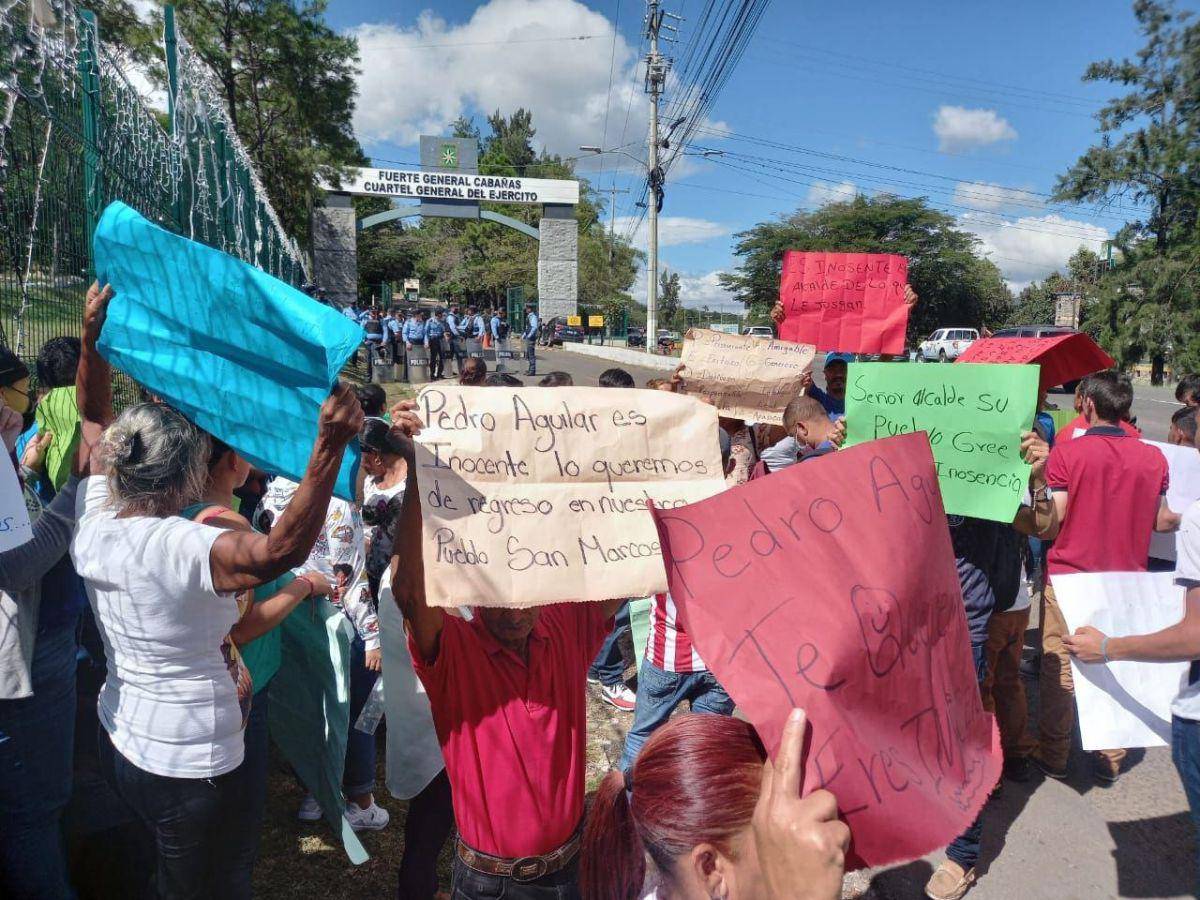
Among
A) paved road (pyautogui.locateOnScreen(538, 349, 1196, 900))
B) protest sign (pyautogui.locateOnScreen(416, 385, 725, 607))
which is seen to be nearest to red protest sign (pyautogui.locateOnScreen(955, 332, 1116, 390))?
paved road (pyautogui.locateOnScreen(538, 349, 1196, 900))

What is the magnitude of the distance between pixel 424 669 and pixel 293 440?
2.25 ft

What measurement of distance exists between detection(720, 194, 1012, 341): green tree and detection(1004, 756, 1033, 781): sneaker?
37509mm

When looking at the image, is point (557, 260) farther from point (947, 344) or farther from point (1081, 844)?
point (1081, 844)

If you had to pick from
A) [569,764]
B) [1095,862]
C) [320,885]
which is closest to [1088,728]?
[1095,862]

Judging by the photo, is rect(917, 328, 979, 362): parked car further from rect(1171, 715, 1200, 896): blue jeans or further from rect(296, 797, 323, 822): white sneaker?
rect(296, 797, 323, 822): white sneaker

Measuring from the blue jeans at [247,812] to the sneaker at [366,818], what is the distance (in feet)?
3.61

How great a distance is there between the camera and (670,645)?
314cm

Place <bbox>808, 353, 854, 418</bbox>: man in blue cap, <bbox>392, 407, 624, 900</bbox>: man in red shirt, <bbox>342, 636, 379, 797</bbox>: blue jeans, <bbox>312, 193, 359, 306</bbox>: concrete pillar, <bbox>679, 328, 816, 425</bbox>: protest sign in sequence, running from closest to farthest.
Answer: <bbox>392, 407, 624, 900</bbox>: man in red shirt
<bbox>342, 636, 379, 797</bbox>: blue jeans
<bbox>679, 328, 816, 425</bbox>: protest sign
<bbox>808, 353, 854, 418</bbox>: man in blue cap
<bbox>312, 193, 359, 306</bbox>: concrete pillar

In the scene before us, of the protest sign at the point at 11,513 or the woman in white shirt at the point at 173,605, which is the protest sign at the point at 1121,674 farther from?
the protest sign at the point at 11,513

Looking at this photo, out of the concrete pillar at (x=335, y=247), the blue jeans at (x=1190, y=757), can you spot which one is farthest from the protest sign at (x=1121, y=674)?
the concrete pillar at (x=335, y=247)

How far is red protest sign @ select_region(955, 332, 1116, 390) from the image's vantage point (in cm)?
361

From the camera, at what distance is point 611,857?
58.3 inches

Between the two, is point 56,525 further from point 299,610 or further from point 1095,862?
point 1095,862

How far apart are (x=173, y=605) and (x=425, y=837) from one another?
1.24 meters
